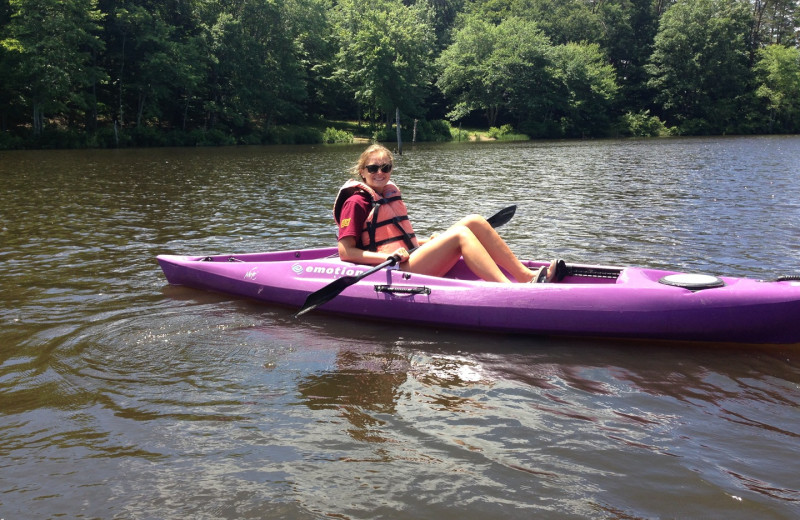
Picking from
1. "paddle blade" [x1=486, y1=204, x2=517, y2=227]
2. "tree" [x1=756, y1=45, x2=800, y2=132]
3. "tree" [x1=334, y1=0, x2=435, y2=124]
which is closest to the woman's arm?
"paddle blade" [x1=486, y1=204, x2=517, y2=227]

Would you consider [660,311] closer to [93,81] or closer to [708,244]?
[708,244]

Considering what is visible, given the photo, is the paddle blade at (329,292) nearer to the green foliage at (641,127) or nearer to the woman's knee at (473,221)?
the woman's knee at (473,221)

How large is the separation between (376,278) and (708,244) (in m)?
5.23

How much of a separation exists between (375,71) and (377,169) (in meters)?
42.4

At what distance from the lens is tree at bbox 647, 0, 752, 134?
55219 millimetres

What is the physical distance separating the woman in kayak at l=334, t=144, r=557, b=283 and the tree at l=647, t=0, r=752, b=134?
54.6 metres

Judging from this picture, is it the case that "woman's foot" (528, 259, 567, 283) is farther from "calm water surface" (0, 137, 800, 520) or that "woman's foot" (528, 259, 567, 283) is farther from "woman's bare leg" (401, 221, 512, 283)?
"calm water surface" (0, 137, 800, 520)

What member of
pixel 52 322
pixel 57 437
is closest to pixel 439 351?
pixel 57 437

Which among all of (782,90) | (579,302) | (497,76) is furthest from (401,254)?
(782,90)

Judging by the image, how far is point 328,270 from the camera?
5.90 m

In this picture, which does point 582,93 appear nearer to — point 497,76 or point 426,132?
point 497,76

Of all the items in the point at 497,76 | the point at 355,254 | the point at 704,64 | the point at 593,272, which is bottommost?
the point at 593,272

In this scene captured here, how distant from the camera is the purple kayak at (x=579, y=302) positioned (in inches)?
186

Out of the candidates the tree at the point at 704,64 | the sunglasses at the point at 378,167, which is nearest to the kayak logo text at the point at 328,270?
the sunglasses at the point at 378,167
